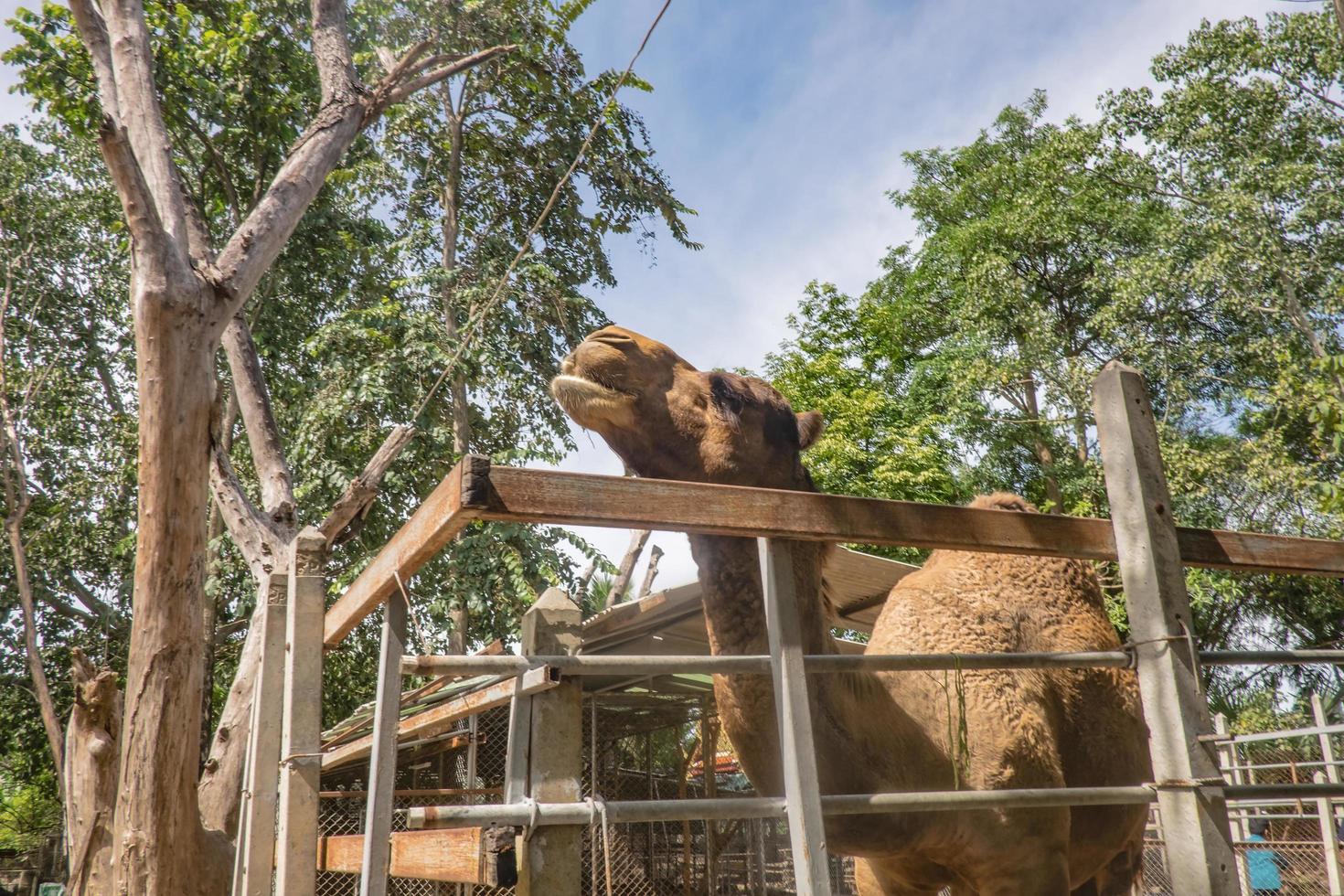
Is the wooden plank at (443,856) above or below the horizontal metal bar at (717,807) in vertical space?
below

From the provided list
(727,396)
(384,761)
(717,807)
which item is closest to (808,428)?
(727,396)

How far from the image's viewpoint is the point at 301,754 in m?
2.96

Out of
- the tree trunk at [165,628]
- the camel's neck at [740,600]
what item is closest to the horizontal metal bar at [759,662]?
the camel's neck at [740,600]

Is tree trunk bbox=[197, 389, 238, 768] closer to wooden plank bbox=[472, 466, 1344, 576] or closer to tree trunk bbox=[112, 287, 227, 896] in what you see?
tree trunk bbox=[112, 287, 227, 896]

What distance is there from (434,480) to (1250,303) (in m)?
14.8

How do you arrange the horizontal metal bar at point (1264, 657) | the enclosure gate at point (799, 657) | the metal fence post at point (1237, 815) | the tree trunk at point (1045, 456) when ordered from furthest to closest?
1. the tree trunk at point (1045, 456)
2. the metal fence post at point (1237, 815)
3. the horizontal metal bar at point (1264, 657)
4. the enclosure gate at point (799, 657)

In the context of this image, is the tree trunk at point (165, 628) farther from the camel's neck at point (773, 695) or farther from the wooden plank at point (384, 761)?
the wooden plank at point (384, 761)

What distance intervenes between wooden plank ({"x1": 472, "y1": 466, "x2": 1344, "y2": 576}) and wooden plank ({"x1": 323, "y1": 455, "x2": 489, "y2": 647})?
1.8 inches

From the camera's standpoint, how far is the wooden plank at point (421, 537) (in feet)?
6.13

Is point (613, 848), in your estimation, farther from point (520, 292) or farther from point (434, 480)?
point (520, 292)

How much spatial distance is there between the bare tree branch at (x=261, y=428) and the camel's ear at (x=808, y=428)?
6.56 metres

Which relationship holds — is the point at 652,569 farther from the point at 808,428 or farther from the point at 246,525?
the point at 808,428

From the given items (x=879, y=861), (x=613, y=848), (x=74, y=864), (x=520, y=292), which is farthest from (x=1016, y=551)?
(x=520, y=292)

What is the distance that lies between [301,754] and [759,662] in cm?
153
